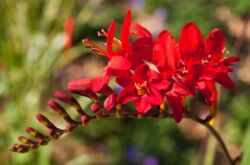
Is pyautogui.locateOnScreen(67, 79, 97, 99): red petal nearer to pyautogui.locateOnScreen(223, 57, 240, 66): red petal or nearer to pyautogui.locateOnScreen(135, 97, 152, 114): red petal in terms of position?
pyautogui.locateOnScreen(135, 97, 152, 114): red petal

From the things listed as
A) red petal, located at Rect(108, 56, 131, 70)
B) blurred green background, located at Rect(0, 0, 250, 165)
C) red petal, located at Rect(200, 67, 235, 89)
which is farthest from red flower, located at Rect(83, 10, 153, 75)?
blurred green background, located at Rect(0, 0, 250, 165)

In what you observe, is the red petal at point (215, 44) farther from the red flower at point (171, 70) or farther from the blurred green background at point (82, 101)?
the blurred green background at point (82, 101)

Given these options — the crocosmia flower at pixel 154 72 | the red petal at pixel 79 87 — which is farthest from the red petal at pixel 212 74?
the red petal at pixel 79 87

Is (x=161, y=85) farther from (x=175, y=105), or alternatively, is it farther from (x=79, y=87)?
(x=79, y=87)

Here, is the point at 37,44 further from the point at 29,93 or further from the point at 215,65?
the point at 215,65

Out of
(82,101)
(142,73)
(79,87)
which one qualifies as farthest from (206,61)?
(82,101)

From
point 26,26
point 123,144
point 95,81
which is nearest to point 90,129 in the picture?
point 123,144
